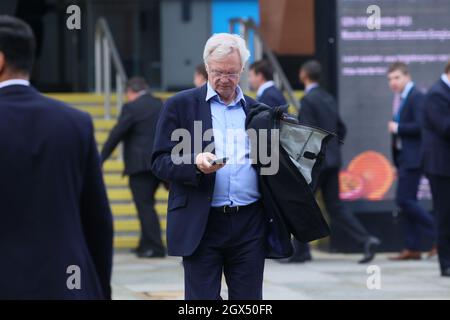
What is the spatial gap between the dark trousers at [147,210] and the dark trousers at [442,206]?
3.48 meters

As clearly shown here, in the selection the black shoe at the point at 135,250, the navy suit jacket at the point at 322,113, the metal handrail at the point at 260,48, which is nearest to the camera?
the navy suit jacket at the point at 322,113

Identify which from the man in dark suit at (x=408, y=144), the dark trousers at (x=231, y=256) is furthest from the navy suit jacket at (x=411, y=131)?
the dark trousers at (x=231, y=256)

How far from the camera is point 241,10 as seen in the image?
1928 cm

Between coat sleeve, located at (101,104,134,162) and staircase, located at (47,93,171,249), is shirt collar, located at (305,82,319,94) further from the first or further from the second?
staircase, located at (47,93,171,249)

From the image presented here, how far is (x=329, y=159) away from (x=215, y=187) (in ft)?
21.7

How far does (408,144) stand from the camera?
12.0m

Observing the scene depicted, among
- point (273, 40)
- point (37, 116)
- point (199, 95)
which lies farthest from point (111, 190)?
point (37, 116)

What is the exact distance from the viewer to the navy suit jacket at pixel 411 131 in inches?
470

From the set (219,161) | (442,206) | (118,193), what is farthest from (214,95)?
(118,193)

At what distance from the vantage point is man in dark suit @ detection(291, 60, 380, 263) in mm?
11773

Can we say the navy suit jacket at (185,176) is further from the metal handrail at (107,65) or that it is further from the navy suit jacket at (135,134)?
the metal handrail at (107,65)

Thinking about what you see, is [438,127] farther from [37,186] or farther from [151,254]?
[37,186]
